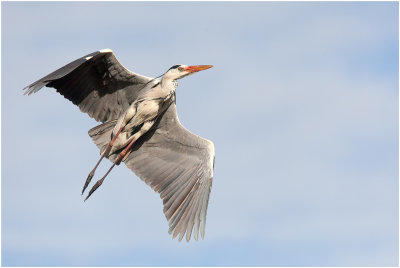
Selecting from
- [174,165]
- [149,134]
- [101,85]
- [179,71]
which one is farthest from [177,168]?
[101,85]

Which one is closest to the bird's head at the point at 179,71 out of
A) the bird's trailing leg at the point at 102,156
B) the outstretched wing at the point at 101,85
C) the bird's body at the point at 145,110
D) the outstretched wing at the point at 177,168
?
the bird's body at the point at 145,110

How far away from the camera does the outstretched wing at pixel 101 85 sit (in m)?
15.1

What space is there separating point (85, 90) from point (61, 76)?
1.46 meters

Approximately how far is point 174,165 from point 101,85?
2175 millimetres

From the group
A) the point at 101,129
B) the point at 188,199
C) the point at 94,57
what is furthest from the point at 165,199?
the point at 94,57

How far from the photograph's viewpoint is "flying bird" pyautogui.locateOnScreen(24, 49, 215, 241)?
15242 mm

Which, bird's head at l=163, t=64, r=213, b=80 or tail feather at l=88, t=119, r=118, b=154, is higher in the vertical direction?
bird's head at l=163, t=64, r=213, b=80

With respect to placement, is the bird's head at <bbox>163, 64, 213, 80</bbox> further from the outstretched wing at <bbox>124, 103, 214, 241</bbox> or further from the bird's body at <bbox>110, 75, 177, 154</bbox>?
the outstretched wing at <bbox>124, 103, 214, 241</bbox>

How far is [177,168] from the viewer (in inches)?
626

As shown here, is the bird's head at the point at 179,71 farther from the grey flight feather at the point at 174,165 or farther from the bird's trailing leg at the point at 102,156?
the bird's trailing leg at the point at 102,156

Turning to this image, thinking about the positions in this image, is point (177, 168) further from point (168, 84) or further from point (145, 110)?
point (168, 84)

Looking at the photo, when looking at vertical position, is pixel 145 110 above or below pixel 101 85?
below

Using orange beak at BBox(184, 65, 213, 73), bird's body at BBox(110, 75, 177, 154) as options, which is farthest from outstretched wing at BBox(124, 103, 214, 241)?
orange beak at BBox(184, 65, 213, 73)

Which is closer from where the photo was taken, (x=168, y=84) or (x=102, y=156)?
(x=168, y=84)
